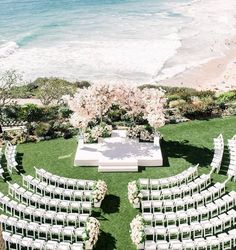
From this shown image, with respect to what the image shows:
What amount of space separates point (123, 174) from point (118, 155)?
1.67m

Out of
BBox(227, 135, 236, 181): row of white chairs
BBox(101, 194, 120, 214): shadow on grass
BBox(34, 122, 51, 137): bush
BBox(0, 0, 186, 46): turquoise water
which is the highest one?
BBox(34, 122, 51, 137): bush

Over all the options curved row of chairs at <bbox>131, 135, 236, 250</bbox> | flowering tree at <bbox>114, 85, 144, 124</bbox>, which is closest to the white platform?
flowering tree at <bbox>114, 85, 144, 124</bbox>

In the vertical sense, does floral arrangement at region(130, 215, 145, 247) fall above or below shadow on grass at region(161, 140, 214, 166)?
above

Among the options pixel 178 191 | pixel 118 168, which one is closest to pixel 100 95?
pixel 118 168

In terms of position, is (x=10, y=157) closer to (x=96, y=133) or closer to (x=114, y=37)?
(x=96, y=133)

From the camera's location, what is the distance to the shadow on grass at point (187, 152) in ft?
105

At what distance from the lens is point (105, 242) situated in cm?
2416

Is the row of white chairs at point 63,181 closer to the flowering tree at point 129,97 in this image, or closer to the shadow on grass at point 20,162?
the shadow on grass at point 20,162

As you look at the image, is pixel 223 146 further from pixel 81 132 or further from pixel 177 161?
pixel 81 132

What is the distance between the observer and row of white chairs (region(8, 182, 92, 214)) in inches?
1029

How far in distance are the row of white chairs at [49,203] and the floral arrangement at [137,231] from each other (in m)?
3.23

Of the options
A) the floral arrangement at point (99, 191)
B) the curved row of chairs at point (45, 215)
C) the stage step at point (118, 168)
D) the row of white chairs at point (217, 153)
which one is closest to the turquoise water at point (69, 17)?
the row of white chairs at point (217, 153)

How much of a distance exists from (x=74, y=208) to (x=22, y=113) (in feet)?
45.5

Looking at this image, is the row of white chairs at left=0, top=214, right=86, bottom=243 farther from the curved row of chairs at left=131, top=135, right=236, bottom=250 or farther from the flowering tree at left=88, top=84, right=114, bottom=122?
the flowering tree at left=88, top=84, right=114, bottom=122
